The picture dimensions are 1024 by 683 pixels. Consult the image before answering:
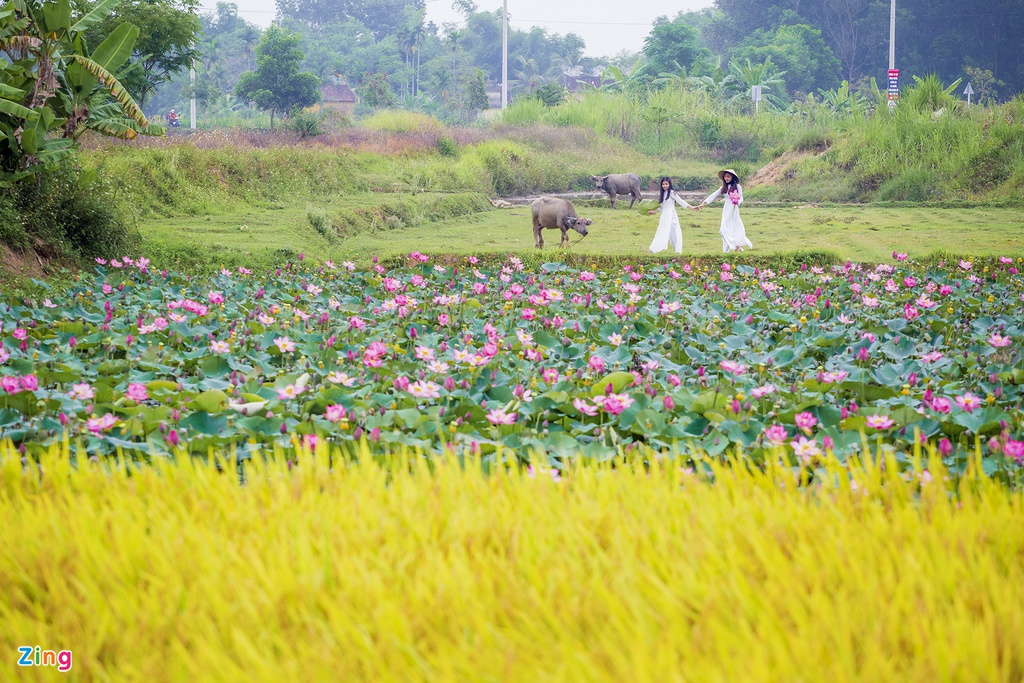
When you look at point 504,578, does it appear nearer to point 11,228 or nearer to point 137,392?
point 137,392

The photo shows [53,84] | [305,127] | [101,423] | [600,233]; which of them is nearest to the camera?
[101,423]

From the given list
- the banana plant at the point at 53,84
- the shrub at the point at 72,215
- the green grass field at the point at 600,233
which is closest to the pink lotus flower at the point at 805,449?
the banana plant at the point at 53,84

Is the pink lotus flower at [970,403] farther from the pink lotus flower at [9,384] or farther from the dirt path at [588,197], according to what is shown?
the dirt path at [588,197]

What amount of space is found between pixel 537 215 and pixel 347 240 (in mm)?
2686

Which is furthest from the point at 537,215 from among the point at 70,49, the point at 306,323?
the point at 306,323

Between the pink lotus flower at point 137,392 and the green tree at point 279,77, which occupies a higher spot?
the green tree at point 279,77

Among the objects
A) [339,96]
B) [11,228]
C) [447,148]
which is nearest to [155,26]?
[447,148]

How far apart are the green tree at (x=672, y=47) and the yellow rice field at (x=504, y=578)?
133ft

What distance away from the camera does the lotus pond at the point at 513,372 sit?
303cm

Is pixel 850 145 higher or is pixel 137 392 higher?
pixel 850 145

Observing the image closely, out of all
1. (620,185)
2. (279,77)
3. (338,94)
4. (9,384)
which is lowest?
(9,384)

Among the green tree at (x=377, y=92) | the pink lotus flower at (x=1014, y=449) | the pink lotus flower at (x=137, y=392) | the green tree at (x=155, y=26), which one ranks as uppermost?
the green tree at (x=377, y=92)

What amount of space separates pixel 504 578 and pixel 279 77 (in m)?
35.8

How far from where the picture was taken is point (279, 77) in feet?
114
